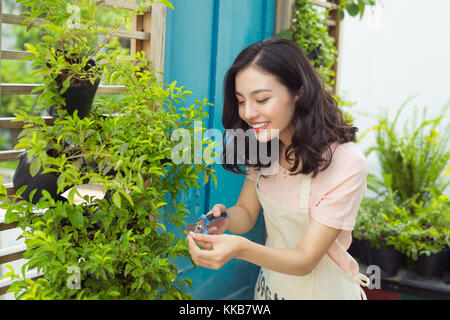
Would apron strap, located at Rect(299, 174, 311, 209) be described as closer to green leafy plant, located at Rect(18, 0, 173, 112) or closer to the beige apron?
the beige apron

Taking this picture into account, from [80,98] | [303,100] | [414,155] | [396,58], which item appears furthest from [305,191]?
[396,58]

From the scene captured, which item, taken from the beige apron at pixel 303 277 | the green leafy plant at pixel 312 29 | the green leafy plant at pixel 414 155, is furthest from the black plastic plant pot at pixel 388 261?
the beige apron at pixel 303 277

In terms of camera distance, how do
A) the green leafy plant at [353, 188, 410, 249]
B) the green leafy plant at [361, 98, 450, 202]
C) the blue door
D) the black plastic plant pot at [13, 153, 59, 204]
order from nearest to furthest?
the black plastic plant pot at [13, 153, 59, 204] → the blue door → the green leafy plant at [353, 188, 410, 249] → the green leafy plant at [361, 98, 450, 202]

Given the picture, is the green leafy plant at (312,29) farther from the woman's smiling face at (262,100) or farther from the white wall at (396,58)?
Answer: the woman's smiling face at (262,100)

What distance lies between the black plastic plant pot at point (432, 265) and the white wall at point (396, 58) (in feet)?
3.73

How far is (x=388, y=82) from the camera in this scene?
11.5 feet

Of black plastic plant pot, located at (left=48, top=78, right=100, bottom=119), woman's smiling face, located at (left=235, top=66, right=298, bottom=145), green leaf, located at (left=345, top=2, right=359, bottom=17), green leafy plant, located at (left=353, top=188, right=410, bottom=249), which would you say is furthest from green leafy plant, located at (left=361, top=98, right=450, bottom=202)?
black plastic plant pot, located at (left=48, top=78, right=100, bottom=119)

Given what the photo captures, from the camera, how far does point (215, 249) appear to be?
1.09 meters

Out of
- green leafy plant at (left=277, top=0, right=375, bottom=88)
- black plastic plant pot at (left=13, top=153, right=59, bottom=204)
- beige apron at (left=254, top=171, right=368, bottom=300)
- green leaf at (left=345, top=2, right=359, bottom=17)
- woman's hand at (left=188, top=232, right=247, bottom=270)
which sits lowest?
beige apron at (left=254, top=171, right=368, bottom=300)

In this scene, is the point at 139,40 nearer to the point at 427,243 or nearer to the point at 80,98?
the point at 80,98

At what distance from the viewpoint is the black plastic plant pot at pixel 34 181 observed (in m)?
1.15

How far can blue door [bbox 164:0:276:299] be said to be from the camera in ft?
6.10

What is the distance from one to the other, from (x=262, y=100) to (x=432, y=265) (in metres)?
1.81
